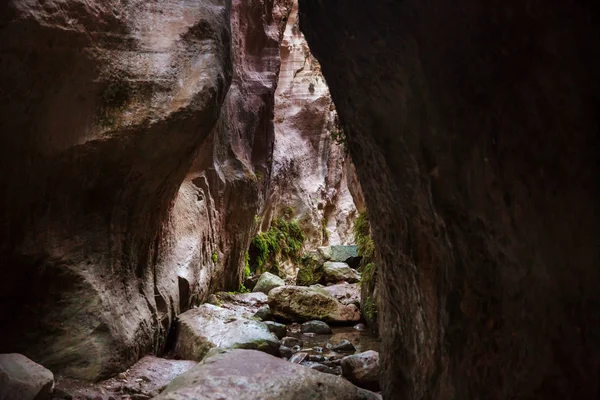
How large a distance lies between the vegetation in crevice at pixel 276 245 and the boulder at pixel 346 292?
2311 millimetres

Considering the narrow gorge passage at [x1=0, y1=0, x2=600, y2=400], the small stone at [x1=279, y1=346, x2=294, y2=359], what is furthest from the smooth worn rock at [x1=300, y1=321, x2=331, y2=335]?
the small stone at [x1=279, y1=346, x2=294, y2=359]

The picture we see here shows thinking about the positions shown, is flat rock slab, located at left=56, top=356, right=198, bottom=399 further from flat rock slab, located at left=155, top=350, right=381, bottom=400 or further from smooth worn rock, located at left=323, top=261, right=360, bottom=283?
smooth worn rock, located at left=323, top=261, right=360, bottom=283

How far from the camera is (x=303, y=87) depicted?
65.2ft

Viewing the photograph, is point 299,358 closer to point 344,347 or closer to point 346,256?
point 344,347

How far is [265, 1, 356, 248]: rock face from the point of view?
1864 cm

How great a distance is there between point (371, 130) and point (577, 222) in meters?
1.35

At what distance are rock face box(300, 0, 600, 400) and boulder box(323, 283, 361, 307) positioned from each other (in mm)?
7244

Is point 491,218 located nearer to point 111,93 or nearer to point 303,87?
point 111,93

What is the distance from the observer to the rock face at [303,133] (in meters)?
18.6

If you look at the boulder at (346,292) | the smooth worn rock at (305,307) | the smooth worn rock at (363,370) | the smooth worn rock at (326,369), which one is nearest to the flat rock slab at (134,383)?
the smooth worn rock at (326,369)

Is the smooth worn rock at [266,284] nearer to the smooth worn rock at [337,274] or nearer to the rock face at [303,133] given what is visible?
the smooth worn rock at [337,274]

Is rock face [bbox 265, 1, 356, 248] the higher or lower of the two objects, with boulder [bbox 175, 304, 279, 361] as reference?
higher

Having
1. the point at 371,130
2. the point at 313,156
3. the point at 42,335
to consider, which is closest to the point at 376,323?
the point at 42,335

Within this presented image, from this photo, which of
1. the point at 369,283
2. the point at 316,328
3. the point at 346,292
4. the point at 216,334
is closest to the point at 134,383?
the point at 216,334
